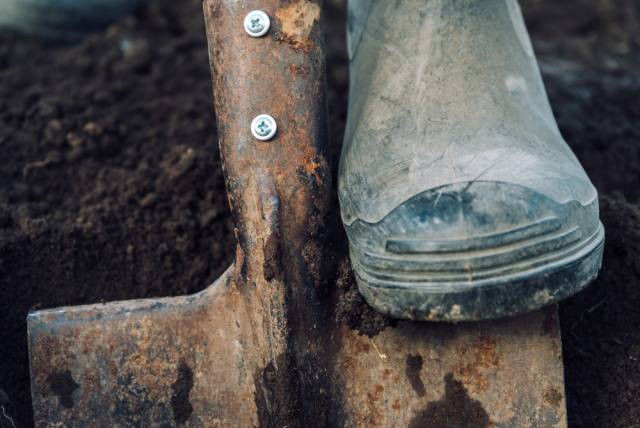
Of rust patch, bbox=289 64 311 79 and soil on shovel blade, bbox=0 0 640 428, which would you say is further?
soil on shovel blade, bbox=0 0 640 428

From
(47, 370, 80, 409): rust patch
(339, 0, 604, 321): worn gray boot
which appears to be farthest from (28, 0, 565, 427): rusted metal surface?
(339, 0, 604, 321): worn gray boot

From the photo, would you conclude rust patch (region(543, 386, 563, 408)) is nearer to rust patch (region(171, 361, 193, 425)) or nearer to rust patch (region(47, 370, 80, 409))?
rust patch (region(171, 361, 193, 425))

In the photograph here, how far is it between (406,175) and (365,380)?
1.34 feet

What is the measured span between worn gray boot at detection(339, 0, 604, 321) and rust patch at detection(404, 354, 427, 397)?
21 cm

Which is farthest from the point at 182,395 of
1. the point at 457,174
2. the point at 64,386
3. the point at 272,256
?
the point at 457,174

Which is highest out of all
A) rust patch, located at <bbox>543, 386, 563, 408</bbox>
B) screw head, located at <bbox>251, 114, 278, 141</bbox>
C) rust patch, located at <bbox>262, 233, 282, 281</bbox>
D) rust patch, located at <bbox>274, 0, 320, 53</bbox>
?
rust patch, located at <bbox>274, 0, 320, 53</bbox>

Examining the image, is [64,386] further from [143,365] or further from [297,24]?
[297,24]

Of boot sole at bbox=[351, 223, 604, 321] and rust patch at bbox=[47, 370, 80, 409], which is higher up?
boot sole at bbox=[351, 223, 604, 321]

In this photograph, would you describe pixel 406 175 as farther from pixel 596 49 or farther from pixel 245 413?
pixel 596 49

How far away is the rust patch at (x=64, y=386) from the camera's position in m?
1.49

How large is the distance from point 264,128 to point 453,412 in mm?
623

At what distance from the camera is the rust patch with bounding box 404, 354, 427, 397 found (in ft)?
4.86

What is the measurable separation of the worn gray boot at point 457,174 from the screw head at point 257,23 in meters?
0.26

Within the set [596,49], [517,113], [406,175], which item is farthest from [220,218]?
[596,49]
